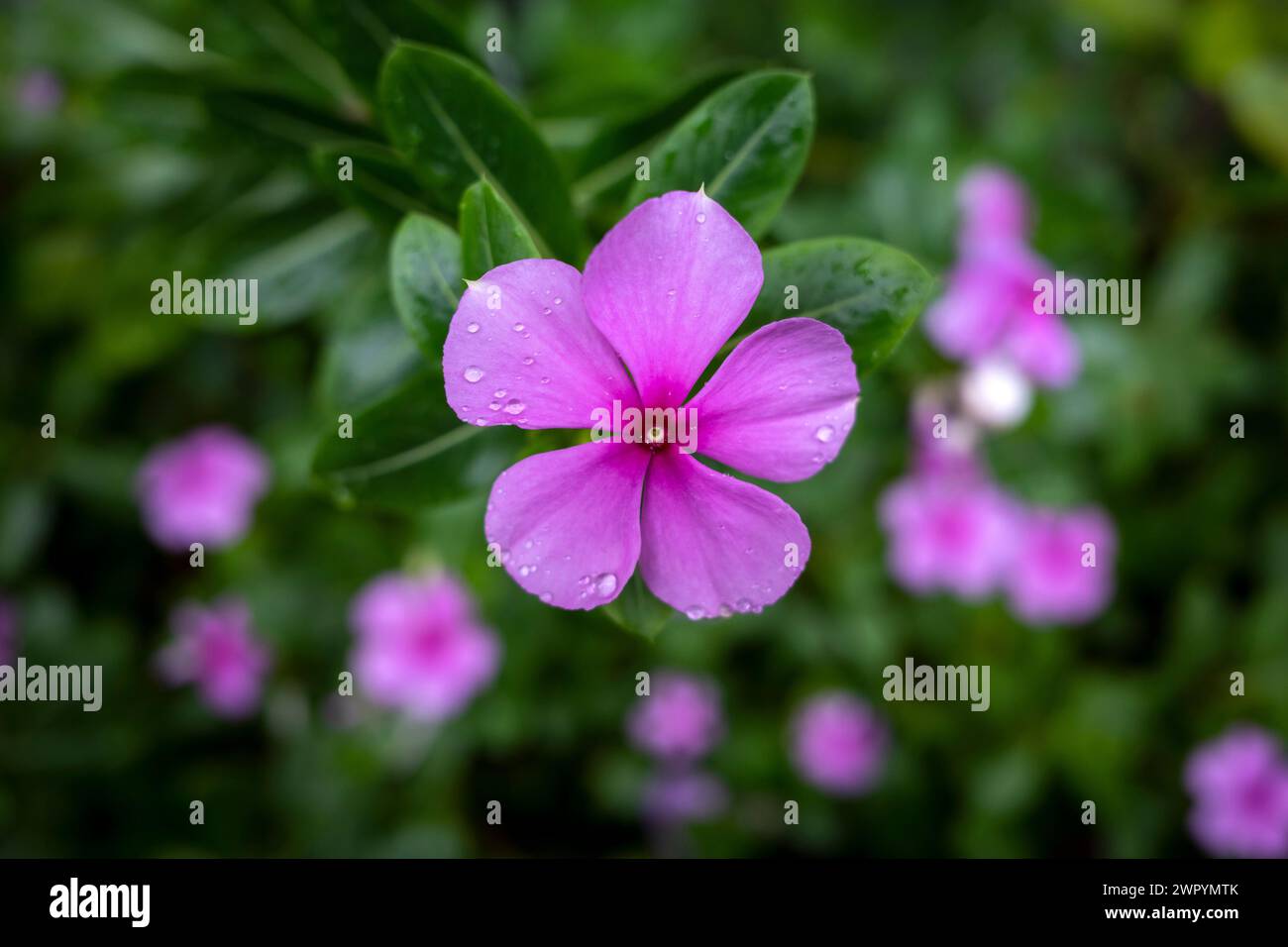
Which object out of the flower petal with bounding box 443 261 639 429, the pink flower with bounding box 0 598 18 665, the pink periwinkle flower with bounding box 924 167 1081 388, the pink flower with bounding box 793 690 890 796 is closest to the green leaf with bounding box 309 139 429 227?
the flower petal with bounding box 443 261 639 429

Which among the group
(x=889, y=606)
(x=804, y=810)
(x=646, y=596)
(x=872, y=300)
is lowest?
(x=804, y=810)

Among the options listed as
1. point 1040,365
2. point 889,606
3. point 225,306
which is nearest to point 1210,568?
point 889,606

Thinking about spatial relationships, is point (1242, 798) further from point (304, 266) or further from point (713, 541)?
point (304, 266)

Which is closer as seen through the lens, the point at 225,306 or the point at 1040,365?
the point at 225,306

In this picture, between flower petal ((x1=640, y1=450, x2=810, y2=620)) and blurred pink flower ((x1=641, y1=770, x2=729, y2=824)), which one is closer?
flower petal ((x1=640, y1=450, x2=810, y2=620))

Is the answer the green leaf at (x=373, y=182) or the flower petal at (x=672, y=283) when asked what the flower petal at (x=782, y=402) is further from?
the green leaf at (x=373, y=182)

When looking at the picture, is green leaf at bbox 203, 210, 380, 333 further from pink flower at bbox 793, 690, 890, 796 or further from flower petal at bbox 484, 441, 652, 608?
pink flower at bbox 793, 690, 890, 796

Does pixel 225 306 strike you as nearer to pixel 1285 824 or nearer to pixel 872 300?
pixel 872 300
